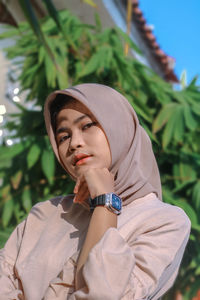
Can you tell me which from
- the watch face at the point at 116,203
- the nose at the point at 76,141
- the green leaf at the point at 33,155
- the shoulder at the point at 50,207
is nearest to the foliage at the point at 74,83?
the green leaf at the point at 33,155

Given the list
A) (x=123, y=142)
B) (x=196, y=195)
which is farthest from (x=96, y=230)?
(x=196, y=195)

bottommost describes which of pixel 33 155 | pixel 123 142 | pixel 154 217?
pixel 33 155

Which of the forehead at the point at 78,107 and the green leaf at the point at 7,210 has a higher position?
the forehead at the point at 78,107

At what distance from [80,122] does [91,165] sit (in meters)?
0.09

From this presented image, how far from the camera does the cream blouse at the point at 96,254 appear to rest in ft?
2.31

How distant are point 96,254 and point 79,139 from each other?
0.27 metres

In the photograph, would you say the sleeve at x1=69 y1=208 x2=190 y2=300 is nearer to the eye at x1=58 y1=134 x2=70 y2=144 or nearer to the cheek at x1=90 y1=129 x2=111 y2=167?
the cheek at x1=90 y1=129 x2=111 y2=167

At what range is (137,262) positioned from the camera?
2.45 ft

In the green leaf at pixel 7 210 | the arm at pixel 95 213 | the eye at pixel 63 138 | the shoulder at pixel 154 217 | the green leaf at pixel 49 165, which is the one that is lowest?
the green leaf at pixel 7 210

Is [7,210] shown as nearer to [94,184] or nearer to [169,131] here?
[169,131]

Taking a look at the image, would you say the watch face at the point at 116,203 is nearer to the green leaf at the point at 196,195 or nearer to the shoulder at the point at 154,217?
the shoulder at the point at 154,217

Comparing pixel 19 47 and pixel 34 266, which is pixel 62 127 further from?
pixel 19 47

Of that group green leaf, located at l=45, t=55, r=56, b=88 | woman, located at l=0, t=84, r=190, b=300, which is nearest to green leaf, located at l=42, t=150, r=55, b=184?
green leaf, located at l=45, t=55, r=56, b=88

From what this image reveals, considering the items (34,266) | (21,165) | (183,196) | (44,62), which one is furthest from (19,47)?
(34,266)
